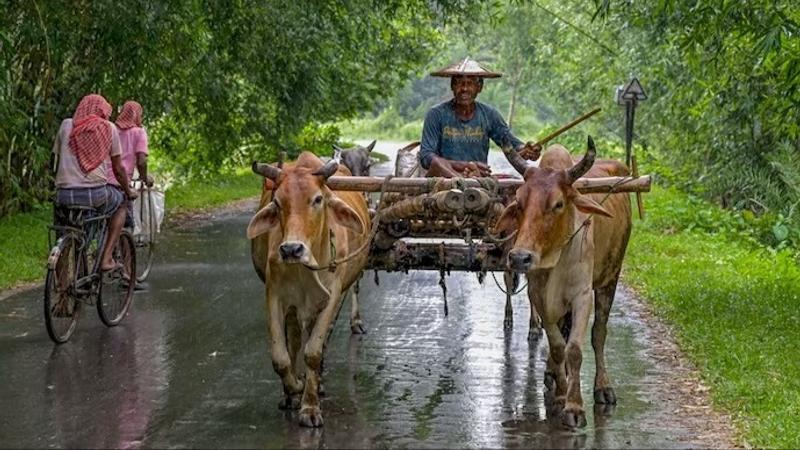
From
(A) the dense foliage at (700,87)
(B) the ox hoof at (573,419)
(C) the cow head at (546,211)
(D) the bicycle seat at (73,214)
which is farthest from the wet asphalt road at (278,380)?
(A) the dense foliage at (700,87)

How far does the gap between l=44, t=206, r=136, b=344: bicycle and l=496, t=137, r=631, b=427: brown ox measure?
4087 mm

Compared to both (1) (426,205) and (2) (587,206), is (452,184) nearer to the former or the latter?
(1) (426,205)

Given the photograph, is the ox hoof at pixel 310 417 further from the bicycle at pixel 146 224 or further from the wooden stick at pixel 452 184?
the bicycle at pixel 146 224

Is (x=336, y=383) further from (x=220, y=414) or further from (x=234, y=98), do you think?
(x=234, y=98)

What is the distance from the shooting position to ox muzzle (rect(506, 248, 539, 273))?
791 cm

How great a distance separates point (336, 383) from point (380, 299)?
4.27 m

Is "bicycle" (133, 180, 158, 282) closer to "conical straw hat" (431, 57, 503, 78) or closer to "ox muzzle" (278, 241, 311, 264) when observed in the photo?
"conical straw hat" (431, 57, 503, 78)

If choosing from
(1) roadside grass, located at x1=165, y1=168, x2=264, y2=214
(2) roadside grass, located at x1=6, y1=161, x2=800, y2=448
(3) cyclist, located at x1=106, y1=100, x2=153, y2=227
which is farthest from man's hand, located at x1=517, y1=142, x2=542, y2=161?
(1) roadside grass, located at x1=165, y1=168, x2=264, y2=214

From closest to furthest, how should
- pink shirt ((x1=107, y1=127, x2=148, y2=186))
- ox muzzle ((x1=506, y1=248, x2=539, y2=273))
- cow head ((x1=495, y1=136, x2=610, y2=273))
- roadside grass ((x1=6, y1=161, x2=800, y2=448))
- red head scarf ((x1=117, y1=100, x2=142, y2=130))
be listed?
ox muzzle ((x1=506, y1=248, x2=539, y2=273)), cow head ((x1=495, y1=136, x2=610, y2=273)), roadside grass ((x1=6, y1=161, x2=800, y2=448)), pink shirt ((x1=107, y1=127, x2=148, y2=186)), red head scarf ((x1=117, y1=100, x2=142, y2=130))

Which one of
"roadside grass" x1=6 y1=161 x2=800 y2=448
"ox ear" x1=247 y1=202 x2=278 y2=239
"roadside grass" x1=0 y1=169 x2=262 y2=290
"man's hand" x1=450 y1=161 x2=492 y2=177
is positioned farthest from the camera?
"roadside grass" x1=0 y1=169 x2=262 y2=290

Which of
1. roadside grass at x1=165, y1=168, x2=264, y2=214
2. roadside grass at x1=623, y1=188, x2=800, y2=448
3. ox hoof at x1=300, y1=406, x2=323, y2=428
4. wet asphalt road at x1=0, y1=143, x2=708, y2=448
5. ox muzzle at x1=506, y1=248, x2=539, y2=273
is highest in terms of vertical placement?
ox muzzle at x1=506, y1=248, x2=539, y2=273

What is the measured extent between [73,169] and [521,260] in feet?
16.2

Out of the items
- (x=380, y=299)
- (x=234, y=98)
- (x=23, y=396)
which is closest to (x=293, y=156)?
(x=234, y=98)

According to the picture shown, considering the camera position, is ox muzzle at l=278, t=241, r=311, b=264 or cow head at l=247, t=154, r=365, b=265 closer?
ox muzzle at l=278, t=241, r=311, b=264
